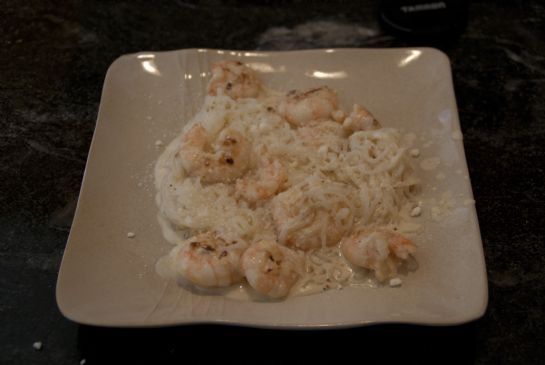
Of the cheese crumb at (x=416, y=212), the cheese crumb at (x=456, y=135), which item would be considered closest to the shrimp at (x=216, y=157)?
the cheese crumb at (x=416, y=212)

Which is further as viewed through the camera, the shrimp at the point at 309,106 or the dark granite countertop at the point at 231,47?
the shrimp at the point at 309,106

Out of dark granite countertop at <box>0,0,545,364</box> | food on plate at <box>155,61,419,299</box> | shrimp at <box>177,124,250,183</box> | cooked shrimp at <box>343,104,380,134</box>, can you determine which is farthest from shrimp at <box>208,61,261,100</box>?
dark granite countertop at <box>0,0,545,364</box>

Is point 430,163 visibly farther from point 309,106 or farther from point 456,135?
point 309,106

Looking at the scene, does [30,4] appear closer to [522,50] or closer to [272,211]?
[272,211]

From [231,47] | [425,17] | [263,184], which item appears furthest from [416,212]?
[231,47]

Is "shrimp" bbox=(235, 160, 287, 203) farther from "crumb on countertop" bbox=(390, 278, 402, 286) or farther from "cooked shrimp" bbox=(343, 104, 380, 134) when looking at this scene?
"crumb on countertop" bbox=(390, 278, 402, 286)

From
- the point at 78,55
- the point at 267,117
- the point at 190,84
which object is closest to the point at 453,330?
the point at 267,117

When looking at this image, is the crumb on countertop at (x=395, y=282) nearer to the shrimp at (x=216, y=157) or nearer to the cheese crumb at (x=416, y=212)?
the cheese crumb at (x=416, y=212)
